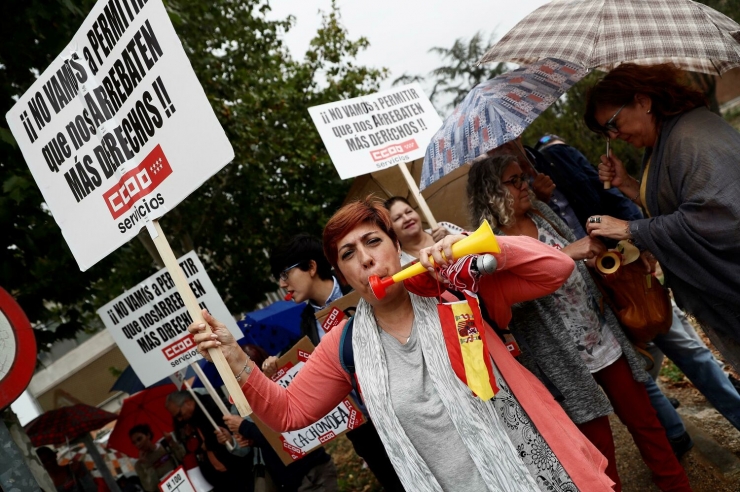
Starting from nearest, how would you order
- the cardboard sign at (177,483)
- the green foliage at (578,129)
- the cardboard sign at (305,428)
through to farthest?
the cardboard sign at (305,428) → the cardboard sign at (177,483) → the green foliage at (578,129)

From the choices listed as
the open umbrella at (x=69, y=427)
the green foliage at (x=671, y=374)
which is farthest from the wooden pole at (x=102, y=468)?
the green foliage at (x=671, y=374)

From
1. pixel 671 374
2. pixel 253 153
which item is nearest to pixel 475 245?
pixel 671 374

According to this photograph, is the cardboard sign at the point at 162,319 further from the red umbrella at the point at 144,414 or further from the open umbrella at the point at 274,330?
the red umbrella at the point at 144,414

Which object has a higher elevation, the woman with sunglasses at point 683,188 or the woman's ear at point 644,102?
the woman's ear at point 644,102

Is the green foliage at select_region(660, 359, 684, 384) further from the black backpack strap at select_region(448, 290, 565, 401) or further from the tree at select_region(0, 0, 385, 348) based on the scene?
the tree at select_region(0, 0, 385, 348)

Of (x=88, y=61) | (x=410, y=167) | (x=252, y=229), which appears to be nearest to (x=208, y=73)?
(x=252, y=229)

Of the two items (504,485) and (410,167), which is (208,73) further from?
(504,485)

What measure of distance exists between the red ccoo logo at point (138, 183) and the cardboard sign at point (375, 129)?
209cm

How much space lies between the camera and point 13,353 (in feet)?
9.96

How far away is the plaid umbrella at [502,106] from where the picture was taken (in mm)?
2881

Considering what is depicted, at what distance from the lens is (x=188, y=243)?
9.50 m

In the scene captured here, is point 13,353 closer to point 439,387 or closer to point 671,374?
point 439,387

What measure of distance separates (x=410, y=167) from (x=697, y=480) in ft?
11.6

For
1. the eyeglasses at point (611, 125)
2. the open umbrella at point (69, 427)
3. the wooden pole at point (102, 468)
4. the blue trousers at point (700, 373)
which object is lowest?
the blue trousers at point (700, 373)
